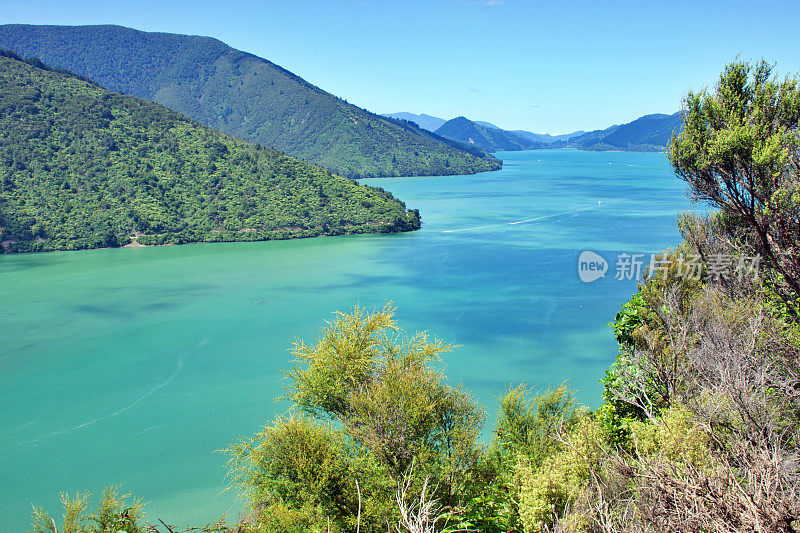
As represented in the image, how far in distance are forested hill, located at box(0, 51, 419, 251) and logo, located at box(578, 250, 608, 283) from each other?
19.4m

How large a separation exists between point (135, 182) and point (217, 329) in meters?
33.7

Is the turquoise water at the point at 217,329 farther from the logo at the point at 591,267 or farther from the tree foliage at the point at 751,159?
the tree foliage at the point at 751,159

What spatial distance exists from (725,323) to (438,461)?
201 inches

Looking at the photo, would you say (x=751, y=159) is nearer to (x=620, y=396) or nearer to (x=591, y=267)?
(x=620, y=396)

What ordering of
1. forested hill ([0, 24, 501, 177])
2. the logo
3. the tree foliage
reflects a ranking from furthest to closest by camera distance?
forested hill ([0, 24, 501, 177])
the logo
the tree foliage

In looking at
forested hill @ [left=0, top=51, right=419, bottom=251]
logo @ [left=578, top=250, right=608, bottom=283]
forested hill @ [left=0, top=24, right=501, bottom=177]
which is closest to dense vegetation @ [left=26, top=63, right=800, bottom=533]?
logo @ [left=578, top=250, right=608, bottom=283]

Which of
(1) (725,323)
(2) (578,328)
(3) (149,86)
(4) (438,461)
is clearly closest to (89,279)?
(2) (578,328)

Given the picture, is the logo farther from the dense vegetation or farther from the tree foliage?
the tree foliage

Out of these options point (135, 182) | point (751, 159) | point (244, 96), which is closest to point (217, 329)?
point (751, 159)

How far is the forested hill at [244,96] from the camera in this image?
110 m

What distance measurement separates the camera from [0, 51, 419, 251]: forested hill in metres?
48.9

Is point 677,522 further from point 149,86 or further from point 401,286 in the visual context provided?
point 149,86

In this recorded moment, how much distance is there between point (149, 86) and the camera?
140625mm

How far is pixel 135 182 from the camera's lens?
5384 centimetres
